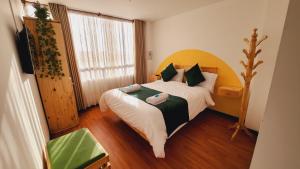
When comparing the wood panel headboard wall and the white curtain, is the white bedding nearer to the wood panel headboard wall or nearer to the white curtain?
the wood panel headboard wall

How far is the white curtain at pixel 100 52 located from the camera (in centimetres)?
332

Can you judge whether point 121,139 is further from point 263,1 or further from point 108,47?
point 263,1

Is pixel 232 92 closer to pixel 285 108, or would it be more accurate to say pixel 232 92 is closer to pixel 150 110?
pixel 150 110

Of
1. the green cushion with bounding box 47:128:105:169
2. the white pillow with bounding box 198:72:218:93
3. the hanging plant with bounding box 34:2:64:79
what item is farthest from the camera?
the white pillow with bounding box 198:72:218:93

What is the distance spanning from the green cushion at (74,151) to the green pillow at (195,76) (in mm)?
2538

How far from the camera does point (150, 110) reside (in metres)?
1.93

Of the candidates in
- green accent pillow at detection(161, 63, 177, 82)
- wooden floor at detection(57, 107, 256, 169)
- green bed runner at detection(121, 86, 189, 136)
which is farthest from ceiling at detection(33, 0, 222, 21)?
wooden floor at detection(57, 107, 256, 169)

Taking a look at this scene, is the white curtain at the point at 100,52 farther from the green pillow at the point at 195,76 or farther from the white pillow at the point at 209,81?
the white pillow at the point at 209,81

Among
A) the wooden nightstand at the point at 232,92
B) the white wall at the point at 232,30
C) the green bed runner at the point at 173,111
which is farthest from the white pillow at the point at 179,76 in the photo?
the green bed runner at the point at 173,111

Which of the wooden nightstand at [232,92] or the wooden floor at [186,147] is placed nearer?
the wooden floor at [186,147]

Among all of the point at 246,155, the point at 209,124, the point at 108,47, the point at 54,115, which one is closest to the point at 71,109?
the point at 54,115

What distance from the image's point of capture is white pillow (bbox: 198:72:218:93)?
3027 mm

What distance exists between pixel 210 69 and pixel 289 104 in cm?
284

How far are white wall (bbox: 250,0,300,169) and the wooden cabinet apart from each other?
9.85 feet
